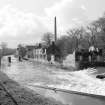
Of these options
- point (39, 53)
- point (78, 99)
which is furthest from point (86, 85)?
point (39, 53)

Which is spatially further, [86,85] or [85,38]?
[85,38]

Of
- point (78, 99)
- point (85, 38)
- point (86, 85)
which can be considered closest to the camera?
point (78, 99)

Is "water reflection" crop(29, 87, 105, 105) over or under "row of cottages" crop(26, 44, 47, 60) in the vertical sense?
under

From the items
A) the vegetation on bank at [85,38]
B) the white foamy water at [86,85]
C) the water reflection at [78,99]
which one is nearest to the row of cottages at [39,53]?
the vegetation on bank at [85,38]

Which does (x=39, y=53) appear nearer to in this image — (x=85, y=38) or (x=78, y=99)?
(x=85, y=38)

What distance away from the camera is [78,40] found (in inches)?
2584

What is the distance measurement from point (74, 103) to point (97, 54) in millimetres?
27935

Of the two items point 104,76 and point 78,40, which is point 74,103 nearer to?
point 104,76

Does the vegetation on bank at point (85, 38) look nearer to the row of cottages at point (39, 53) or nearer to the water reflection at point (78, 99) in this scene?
the row of cottages at point (39, 53)

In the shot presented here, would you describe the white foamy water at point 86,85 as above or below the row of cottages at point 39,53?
below

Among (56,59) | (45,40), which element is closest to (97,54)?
(56,59)

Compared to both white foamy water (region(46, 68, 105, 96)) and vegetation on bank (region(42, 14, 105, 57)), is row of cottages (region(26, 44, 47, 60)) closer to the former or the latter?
vegetation on bank (region(42, 14, 105, 57))

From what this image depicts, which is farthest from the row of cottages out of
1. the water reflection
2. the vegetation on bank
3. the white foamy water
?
the water reflection

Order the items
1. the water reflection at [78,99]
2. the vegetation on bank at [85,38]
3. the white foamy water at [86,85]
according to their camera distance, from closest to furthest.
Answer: the water reflection at [78,99], the white foamy water at [86,85], the vegetation on bank at [85,38]
